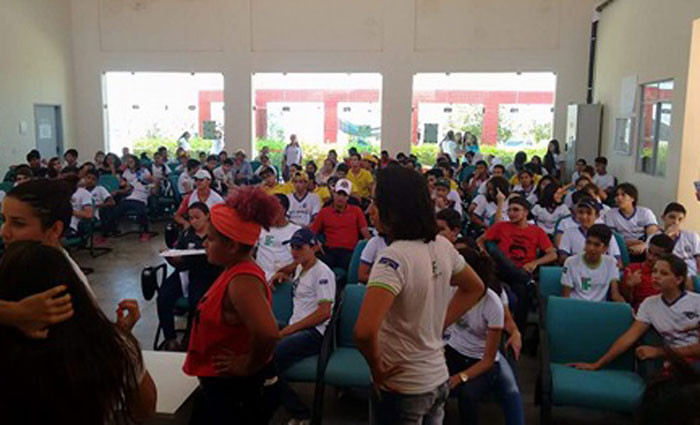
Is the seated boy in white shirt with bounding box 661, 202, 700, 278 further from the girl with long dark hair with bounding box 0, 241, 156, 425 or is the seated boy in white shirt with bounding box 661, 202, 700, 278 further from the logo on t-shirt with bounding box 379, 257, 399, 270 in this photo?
the girl with long dark hair with bounding box 0, 241, 156, 425

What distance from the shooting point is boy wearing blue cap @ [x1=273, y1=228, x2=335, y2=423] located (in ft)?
Answer: 12.3

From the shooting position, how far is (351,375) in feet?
11.8

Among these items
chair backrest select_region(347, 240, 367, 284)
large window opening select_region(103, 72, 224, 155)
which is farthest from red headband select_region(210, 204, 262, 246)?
large window opening select_region(103, 72, 224, 155)

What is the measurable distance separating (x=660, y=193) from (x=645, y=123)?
1757 millimetres

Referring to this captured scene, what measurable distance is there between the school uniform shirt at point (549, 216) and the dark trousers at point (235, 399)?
17.2 feet

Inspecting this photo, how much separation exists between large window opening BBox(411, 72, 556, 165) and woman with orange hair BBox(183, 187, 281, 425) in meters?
12.8

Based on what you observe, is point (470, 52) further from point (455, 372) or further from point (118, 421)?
point (118, 421)

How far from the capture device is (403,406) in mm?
2119

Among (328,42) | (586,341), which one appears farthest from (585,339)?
(328,42)

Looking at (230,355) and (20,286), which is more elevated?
(20,286)

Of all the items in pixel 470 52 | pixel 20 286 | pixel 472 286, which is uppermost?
pixel 470 52

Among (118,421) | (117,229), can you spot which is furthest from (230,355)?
(117,229)

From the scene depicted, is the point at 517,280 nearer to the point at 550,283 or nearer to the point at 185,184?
the point at 550,283

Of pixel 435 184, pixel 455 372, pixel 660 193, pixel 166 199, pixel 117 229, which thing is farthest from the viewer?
pixel 166 199
